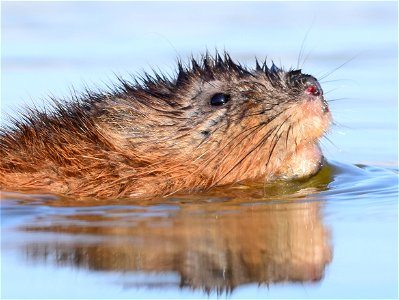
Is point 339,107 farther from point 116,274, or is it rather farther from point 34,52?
point 116,274

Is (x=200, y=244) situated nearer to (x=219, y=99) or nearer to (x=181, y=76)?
(x=219, y=99)

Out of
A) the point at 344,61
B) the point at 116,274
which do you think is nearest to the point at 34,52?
the point at 344,61

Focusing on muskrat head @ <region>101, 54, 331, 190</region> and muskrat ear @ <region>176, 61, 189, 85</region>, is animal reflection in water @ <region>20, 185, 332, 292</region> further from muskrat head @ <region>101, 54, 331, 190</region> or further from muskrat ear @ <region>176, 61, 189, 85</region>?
muskrat ear @ <region>176, 61, 189, 85</region>

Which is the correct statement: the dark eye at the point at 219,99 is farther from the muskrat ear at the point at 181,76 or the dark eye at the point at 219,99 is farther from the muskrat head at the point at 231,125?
the muskrat ear at the point at 181,76

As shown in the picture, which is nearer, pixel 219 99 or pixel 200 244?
pixel 200 244

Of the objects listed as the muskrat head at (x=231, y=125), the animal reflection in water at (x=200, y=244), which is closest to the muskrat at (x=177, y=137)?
the muskrat head at (x=231, y=125)

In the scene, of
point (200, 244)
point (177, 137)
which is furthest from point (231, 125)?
point (200, 244)

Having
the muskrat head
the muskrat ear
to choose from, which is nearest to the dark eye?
the muskrat head
